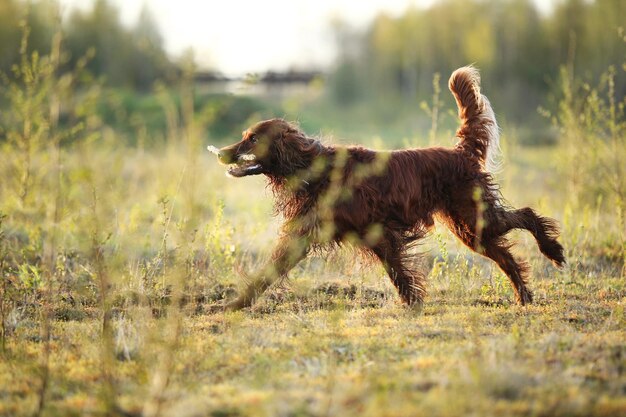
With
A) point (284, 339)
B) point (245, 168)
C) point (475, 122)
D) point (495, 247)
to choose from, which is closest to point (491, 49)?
point (475, 122)

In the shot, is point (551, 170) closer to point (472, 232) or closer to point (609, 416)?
point (472, 232)

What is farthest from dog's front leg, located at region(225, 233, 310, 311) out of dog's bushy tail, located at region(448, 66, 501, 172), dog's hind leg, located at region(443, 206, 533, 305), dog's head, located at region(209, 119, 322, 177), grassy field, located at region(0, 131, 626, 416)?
dog's bushy tail, located at region(448, 66, 501, 172)

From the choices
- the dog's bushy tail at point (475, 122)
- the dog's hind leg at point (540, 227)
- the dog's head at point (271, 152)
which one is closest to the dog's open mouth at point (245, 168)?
the dog's head at point (271, 152)

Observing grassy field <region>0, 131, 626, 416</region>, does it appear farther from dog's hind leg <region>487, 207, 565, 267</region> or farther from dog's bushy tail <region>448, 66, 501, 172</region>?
dog's bushy tail <region>448, 66, 501, 172</region>

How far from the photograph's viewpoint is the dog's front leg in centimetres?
539

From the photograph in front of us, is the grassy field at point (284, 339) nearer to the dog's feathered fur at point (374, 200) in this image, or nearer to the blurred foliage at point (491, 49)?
the dog's feathered fur at point (374, 200)

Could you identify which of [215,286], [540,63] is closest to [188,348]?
[215,286]

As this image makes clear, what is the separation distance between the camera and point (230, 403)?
3.42m

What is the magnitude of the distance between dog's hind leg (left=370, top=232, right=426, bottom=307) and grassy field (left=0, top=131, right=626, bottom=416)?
0.17 meters

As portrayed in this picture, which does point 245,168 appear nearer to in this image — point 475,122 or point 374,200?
point 374,200

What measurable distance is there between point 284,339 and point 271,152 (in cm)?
166

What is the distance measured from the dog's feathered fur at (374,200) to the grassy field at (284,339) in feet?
1.20

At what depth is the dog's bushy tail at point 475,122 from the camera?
6.01m

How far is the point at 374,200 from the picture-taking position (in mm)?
5430
